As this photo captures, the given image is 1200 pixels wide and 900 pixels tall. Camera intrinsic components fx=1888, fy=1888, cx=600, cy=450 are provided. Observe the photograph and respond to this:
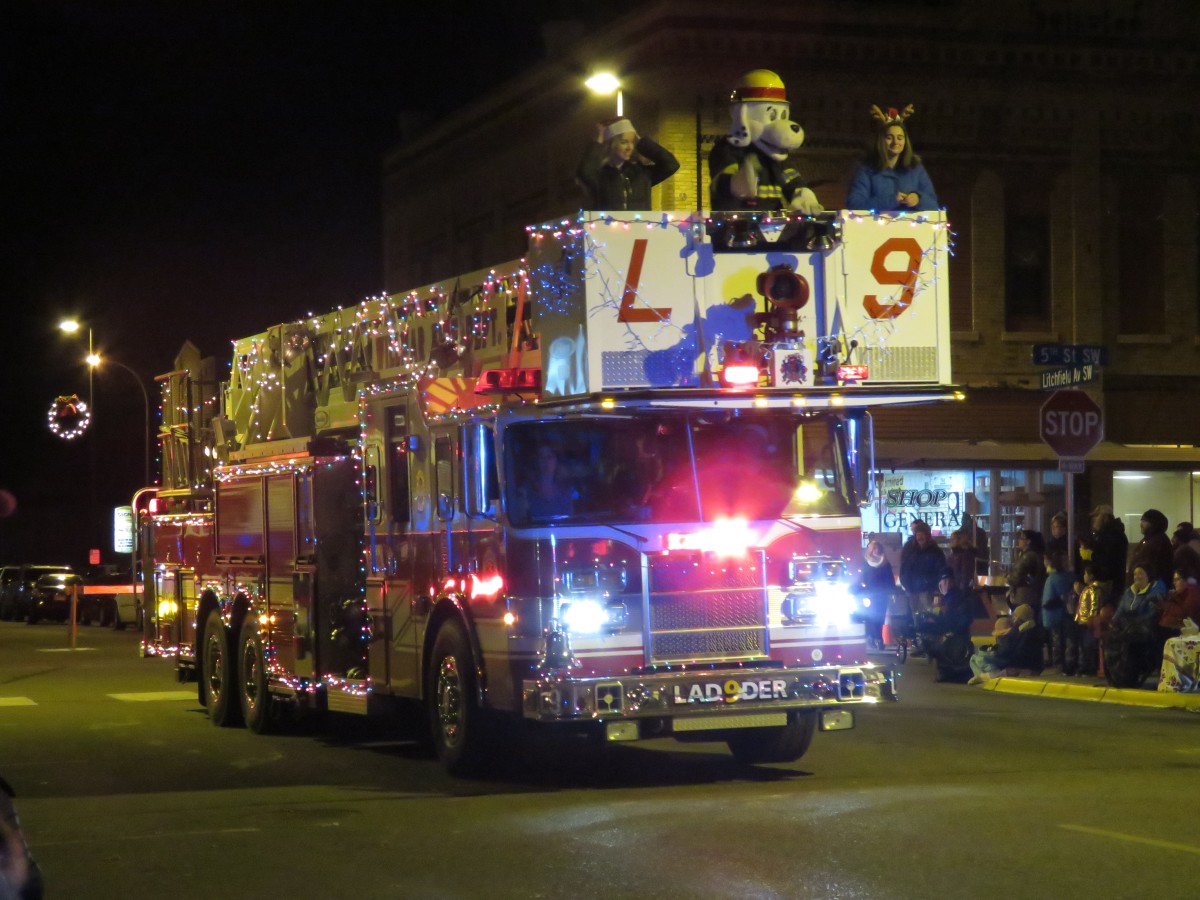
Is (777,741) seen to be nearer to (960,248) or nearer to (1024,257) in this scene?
(960,248)

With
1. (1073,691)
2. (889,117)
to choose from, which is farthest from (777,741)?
(1073,691)

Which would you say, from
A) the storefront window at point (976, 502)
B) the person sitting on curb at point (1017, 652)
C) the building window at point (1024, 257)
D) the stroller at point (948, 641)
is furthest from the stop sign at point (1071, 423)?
the building window at point (1024, 257)

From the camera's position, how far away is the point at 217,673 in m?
17.8

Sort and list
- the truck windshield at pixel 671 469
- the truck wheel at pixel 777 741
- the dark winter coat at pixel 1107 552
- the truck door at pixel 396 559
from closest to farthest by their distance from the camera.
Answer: the truck windshield at pixel 671 469
the truck wheel at pixel 777 741
the truck door at pixel 396 559
the dark winter coat at pixel 1107 552

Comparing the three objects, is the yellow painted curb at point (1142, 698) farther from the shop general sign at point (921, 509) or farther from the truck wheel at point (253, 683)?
the shop general sign at point (921, 509)

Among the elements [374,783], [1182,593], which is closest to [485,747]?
[374,783]

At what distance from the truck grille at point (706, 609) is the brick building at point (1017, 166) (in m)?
20.9

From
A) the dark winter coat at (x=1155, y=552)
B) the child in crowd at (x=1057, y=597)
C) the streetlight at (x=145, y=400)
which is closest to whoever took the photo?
the dark winter coat at (x=1155, y=552)

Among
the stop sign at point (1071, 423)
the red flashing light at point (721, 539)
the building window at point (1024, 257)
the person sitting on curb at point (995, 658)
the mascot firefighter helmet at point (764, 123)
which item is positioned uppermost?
the building window at point (1024, 257)

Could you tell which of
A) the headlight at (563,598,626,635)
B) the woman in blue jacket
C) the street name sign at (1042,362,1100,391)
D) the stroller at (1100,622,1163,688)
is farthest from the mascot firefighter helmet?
the street name sign at (1042,362,1100,391)

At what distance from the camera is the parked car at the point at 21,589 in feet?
161

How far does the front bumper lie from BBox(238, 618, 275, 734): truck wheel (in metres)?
5.34

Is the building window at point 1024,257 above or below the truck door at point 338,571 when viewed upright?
above

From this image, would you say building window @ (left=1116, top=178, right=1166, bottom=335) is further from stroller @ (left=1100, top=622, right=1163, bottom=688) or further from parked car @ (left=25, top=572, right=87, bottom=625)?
parked car @ (left=25, top=572, right=87, bottom=625)
